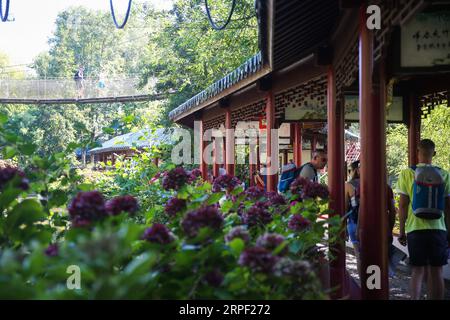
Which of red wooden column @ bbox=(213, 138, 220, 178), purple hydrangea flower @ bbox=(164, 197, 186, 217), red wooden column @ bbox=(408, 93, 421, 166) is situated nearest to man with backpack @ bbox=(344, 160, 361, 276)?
red wooden column @ bbox=(408, 93, 421, 166)

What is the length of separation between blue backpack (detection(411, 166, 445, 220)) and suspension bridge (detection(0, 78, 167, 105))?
2107 centimetres

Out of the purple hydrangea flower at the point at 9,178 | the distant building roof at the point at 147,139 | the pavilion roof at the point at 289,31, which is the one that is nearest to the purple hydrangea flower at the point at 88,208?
the purple hydrangea flower at the point at 9,178

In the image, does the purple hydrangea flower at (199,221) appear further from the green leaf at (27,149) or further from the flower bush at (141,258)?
the green leaf at (27,149)

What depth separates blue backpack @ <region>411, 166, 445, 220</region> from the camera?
349cm

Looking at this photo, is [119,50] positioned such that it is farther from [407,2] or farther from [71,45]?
[407,2]

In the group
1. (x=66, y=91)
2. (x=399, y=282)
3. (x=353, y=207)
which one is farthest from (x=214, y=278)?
(x=66, y=91)

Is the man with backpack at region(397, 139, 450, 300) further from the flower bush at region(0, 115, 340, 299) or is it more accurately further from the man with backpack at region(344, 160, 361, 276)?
the flower bush at region(0, 115, 340, 299)

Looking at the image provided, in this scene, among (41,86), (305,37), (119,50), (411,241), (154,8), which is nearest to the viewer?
(411,241)

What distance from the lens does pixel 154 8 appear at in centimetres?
1748

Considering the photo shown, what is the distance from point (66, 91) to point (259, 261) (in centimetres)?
2651

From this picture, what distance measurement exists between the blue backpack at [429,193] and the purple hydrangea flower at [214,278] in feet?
8.44
